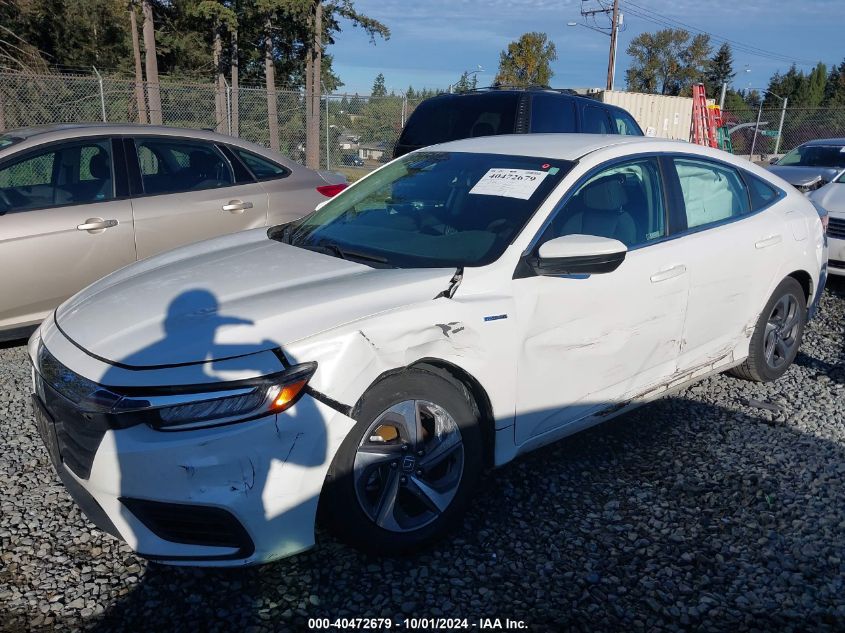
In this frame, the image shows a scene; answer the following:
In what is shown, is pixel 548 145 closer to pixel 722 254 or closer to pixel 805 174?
pixel 722 254

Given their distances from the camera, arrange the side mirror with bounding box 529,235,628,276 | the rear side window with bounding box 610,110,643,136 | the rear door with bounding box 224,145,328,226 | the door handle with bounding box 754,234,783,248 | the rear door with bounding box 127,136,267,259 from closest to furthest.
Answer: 1. the side mirror with bounding box 529,235,628,276
2. the door handle with bounding box 754,234,783,248
3. the rear door with bounding box 127,136,267,259
4. the rear door with bounding box 224,145,328,226
5. the rear side window with bounding box 610,110,643,136

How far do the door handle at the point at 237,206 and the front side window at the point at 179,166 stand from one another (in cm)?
19

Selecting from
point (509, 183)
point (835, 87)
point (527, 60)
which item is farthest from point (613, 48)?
point (835, 87)

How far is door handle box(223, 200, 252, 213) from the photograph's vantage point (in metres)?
5.75

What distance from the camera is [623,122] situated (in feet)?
29.1

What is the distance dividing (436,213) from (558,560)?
1715mm

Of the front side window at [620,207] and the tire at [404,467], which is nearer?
the tire at [404,467]

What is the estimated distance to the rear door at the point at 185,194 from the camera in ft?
17.6

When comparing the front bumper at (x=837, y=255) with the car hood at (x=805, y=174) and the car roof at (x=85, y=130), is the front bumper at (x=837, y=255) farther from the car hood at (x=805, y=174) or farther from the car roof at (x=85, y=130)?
the car roof at (x=85, y=130)

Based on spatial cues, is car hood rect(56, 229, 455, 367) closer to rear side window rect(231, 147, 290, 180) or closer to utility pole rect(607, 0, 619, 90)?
rear side window rect(231, 147, 290, 180)

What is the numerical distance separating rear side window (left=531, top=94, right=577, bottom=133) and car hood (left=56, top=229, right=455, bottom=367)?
4890 millimetres

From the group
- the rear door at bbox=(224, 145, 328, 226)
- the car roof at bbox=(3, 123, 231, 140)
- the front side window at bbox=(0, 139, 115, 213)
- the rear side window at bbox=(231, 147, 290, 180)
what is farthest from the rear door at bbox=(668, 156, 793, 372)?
the front side window at bbox=(0, 139, 115, 213)

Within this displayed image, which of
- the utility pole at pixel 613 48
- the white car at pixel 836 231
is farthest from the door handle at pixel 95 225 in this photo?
the utility pole at pixel 613 48

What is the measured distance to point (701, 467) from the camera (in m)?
3.68
